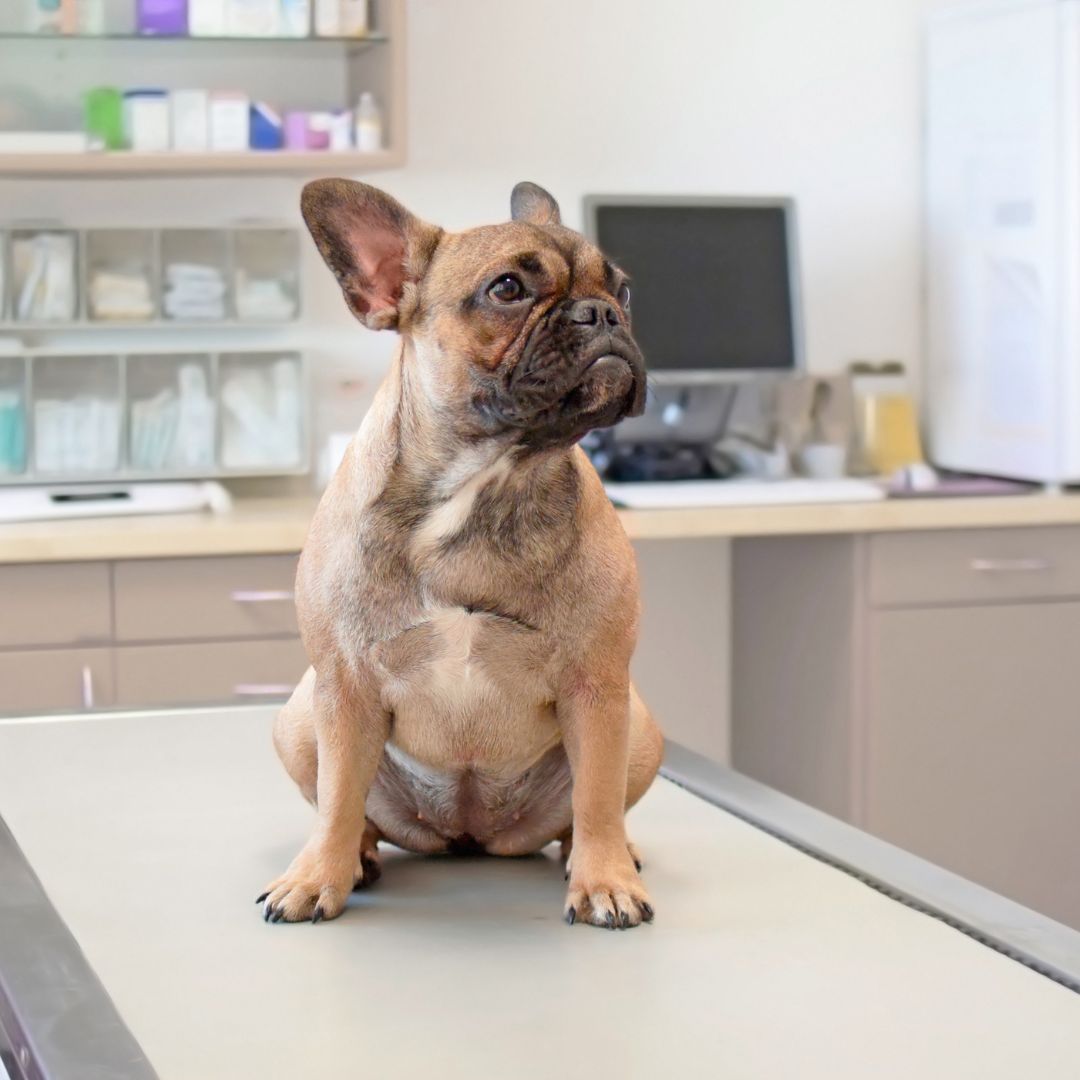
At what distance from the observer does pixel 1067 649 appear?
329 cm

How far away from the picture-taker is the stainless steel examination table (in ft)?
3.02

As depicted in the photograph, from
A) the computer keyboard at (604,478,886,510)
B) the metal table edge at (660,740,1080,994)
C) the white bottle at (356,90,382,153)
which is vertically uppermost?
the white bottle at (356,90,382,153)

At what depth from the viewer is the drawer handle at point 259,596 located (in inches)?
115

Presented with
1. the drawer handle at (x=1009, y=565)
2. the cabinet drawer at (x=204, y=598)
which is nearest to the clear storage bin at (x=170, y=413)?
the cabinet drawer at (x=204, y=598)

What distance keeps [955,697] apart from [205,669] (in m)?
1.40

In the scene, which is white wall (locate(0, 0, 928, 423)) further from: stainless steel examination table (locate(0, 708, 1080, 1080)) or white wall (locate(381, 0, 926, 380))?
stainless steel examination table (locate(0, 708, 1080, 1080))

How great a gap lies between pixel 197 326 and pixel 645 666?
1.24 meters

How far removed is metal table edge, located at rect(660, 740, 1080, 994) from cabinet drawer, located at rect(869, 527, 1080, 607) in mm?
1661

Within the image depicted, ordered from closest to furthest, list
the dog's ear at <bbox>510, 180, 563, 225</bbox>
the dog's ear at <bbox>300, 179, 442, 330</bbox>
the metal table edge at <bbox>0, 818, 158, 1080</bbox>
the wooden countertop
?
1. the metal table edge at <bbox>0, 818, 158, 1080</bbox>
2. the dog's ear at <bbox>300, 179, 442, 330</bbox>
3. the dog's ear at <bbox>510, 180, 563, 225</bbox>
4. the wooden countertop

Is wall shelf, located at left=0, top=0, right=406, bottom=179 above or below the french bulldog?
above

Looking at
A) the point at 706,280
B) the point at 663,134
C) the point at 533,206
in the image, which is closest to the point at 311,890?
the point at 533,206

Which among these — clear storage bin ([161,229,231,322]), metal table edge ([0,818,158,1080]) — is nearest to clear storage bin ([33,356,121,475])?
clear storage bin ([161,229,231,322])

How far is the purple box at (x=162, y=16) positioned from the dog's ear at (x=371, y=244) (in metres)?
2.16

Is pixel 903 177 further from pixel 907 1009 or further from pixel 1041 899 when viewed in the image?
pixel 907 1009
